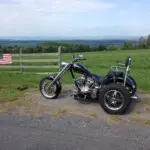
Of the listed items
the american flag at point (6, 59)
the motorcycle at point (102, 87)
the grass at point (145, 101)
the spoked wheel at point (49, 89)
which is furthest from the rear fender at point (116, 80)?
the american flag at point (6, 59)

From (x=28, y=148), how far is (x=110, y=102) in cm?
222

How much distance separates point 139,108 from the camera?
5512 mm

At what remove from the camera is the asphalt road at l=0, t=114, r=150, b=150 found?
3639mm

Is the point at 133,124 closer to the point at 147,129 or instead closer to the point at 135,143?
the point at 147,129

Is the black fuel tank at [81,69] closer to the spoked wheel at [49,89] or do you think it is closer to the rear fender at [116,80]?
the rear fender at [116,80]

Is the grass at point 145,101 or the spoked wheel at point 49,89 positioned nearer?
the grass at point 145,101

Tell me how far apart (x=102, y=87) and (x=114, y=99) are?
39 centimetres

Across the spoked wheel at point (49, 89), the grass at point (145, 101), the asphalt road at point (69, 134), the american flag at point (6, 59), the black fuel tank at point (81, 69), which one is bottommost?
the asphalt road at point (69, 134)

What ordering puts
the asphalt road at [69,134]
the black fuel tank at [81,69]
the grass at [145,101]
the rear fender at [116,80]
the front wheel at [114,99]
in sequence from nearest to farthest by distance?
the asphalt road at [69,134], the front wheel at [114,99], the rear fender at [116,80], the grass at [145,101], the black fuel tank at [81,69]

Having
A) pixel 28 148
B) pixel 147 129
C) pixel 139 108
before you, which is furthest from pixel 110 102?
pixel 28 148

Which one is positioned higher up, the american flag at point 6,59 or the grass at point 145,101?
the american flag at point 6,59

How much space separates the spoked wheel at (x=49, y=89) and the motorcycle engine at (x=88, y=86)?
60cm

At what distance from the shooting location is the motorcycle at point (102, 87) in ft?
17.1

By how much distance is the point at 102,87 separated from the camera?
216 inches
